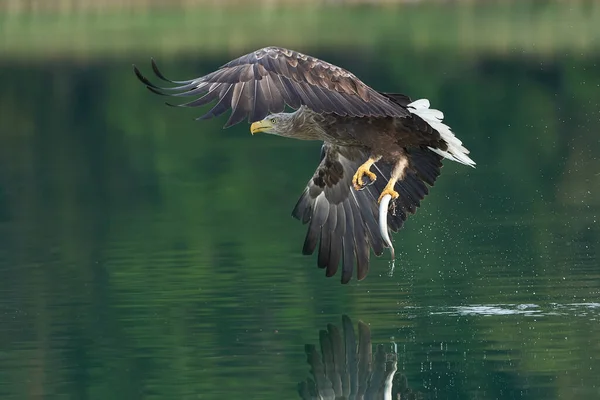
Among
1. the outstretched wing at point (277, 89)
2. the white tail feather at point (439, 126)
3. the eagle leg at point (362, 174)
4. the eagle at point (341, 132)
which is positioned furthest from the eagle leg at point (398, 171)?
the outstretched wing at point (277, 89)

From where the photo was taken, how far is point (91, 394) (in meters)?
9.89

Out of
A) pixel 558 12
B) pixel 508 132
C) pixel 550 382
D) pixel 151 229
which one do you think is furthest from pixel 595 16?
pixel 550 382

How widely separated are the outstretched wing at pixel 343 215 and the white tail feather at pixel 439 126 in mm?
735

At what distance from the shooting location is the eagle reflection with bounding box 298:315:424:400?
31.6ft

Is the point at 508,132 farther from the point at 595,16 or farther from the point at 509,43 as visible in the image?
the point at 595,16

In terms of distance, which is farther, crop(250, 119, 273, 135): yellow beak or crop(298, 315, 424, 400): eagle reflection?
crop(250, 119, 273, 135): yellow beak

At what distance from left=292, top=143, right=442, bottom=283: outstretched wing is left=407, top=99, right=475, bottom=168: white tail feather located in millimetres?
735

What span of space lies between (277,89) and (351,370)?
1787mm

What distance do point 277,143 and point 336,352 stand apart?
517 inches

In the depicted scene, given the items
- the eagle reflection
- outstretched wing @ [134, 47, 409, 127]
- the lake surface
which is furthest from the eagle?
the eagle reflection

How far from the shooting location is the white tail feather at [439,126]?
10.8 m

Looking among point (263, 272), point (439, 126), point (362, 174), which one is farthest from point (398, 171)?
point (263, 272)

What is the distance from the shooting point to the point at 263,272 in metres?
13.4

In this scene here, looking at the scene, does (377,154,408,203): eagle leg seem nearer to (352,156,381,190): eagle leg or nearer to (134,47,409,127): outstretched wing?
(352,156,381,190): eagle leg
